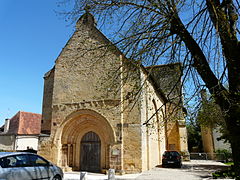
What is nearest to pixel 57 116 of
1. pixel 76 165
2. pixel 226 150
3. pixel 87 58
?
pixel 76 165

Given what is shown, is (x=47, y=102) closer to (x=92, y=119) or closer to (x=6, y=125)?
(x=92, y=119)

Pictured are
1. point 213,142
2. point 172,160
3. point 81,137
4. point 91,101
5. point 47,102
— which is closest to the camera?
point 91,101

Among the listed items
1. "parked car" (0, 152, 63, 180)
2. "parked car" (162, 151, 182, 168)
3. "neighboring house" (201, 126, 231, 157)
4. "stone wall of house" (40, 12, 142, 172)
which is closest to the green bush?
"neighboring house" (201, 126, 231, 157)

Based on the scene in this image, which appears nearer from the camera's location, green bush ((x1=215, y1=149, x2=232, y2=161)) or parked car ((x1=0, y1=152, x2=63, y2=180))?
parked car ((x1=0, y1=152, x2=63, y2=180))

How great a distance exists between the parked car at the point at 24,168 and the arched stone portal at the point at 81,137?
17.0 ft

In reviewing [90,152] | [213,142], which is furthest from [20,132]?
[213,142]

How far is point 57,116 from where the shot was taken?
13477 millimetres

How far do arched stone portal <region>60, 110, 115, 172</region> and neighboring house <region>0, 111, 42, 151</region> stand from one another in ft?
41.2

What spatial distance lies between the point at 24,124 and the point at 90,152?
16420 millimetres

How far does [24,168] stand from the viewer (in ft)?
21.1

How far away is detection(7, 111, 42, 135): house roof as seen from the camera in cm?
2497

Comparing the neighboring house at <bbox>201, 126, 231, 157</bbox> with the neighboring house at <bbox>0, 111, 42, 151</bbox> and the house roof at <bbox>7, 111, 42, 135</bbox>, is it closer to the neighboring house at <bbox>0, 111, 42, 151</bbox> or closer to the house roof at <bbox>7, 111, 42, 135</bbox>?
the neighboring house at <bbox>0, 111, 42, 151</bbox>

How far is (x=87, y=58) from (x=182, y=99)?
28.8ft

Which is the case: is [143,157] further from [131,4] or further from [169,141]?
[169,141]
